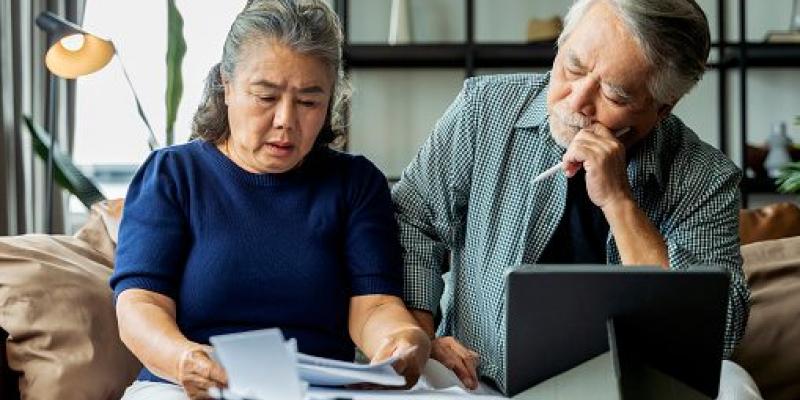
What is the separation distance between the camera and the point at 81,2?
4203mm

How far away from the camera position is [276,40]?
1.80 metres

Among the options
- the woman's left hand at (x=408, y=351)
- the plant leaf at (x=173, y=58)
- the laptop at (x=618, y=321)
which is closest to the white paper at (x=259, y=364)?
the laptop at (x=618, y=321)

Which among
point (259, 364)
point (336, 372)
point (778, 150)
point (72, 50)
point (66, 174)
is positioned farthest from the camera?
point (778, 150)

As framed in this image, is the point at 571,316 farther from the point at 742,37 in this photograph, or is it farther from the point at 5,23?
the point at 742,37

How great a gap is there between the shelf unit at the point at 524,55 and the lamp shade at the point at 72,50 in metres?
1.35

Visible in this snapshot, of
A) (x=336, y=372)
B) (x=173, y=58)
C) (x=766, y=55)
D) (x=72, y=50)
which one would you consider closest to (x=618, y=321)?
(x=336, y=372)

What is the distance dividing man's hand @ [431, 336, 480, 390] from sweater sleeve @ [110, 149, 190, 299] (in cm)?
42

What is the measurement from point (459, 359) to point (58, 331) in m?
0.67

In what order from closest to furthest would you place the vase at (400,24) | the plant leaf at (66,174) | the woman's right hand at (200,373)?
1. the woman's right hand at (200,373)
2. the plant leaf at (66,174)
3. the vase at (400,24)

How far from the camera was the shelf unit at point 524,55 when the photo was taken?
14.6 ft

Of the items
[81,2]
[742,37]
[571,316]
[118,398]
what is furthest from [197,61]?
[571,316]

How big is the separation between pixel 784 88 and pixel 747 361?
271 centimetres

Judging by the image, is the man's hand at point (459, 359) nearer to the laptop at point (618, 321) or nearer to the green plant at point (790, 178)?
the laptop at point (618, 321)

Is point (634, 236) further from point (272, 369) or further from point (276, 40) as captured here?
point (272, 369)
